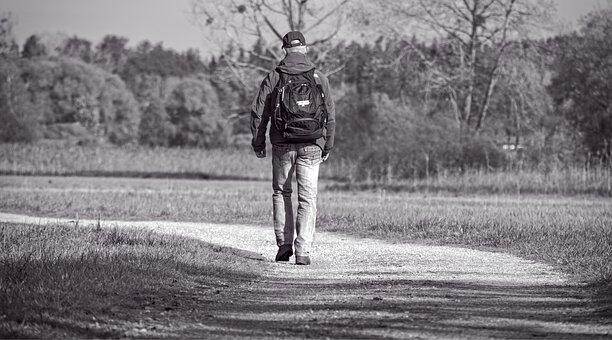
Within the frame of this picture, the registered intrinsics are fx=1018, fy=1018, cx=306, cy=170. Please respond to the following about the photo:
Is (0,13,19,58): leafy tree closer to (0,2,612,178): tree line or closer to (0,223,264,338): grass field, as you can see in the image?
(0,2,612,178): tree line

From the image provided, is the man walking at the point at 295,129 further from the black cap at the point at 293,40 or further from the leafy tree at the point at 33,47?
the leafy tree at the point at 33,47

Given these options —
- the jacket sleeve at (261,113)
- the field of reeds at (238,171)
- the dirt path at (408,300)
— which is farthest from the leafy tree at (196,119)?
the jacket sleeve at (261,113)

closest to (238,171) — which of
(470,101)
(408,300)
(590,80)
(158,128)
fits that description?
(470,101)

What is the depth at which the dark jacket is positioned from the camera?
36.3ft

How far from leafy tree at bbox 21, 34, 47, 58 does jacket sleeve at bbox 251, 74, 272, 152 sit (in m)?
100

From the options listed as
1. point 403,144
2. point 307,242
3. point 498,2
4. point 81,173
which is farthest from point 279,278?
point 81,173

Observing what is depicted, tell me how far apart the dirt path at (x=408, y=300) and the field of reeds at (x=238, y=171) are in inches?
626

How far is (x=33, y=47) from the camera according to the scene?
10856cm

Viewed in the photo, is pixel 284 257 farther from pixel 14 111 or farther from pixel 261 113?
pixel 14 111

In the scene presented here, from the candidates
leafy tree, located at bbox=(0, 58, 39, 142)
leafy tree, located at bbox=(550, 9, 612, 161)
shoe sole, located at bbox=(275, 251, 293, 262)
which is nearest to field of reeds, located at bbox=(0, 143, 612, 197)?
leafy tree, located at bbox=(550, 9, 612, 161)

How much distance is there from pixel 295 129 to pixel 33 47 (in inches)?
4039

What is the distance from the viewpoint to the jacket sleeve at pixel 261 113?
11055 millimetres

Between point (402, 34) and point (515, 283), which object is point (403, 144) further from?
point (515, 283)

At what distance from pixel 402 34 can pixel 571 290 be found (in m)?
30.0
